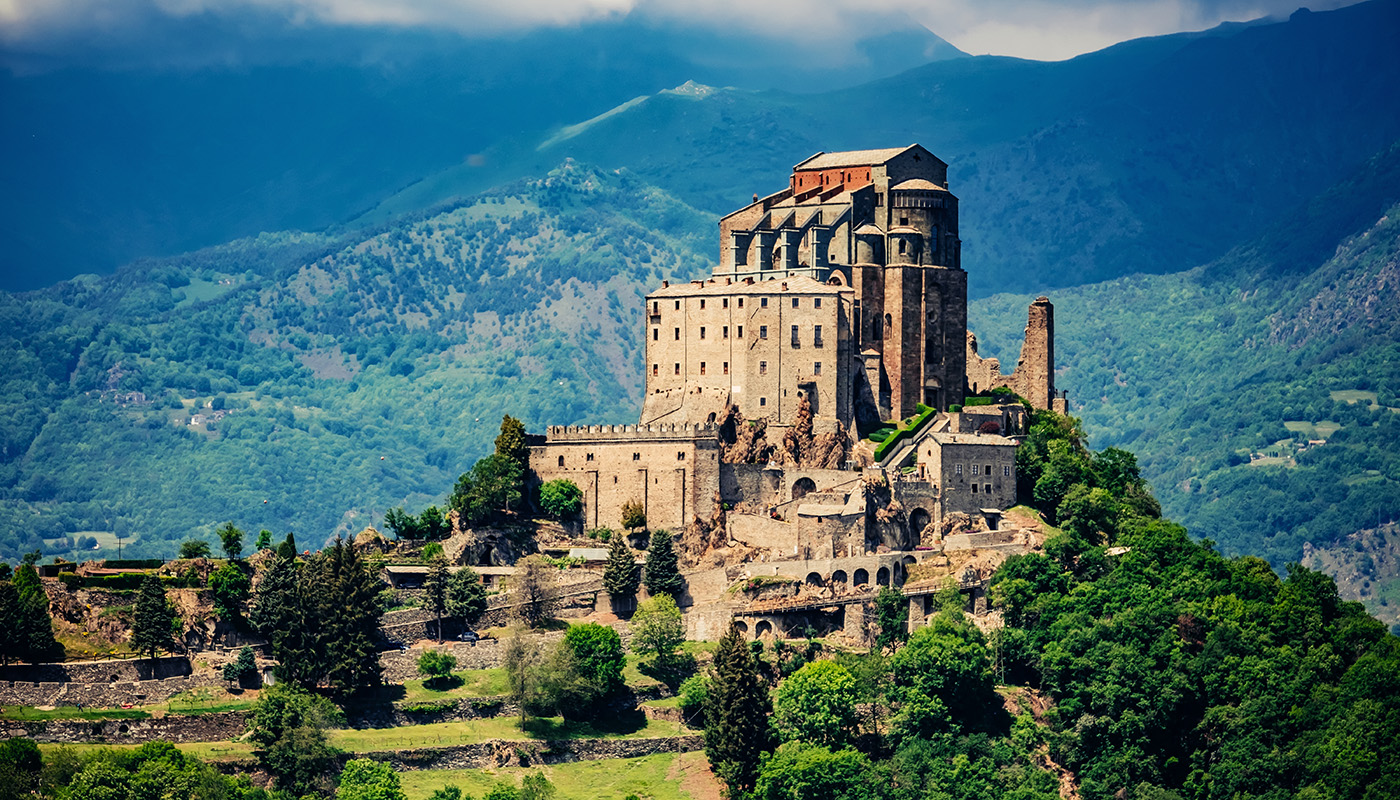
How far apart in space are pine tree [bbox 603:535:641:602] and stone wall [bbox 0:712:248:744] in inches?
921

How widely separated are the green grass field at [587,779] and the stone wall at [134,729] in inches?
325

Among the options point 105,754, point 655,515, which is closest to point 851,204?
point 655,515

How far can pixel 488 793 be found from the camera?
323ft

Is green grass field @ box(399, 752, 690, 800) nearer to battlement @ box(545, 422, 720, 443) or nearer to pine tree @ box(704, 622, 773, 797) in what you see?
pine tree @ box(704, 622, 773, 797)

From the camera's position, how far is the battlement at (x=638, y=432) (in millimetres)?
122312

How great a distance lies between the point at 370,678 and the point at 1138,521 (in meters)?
45.2

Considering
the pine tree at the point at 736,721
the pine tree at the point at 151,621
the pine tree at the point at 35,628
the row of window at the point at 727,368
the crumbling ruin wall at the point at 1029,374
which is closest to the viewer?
the pine tree at the point at 35,628

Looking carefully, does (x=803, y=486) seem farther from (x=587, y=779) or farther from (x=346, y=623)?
(x=346, y=623)

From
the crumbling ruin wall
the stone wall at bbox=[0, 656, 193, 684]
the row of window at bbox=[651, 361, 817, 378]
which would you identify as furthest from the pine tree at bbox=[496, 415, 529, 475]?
the crumbling ruin wall

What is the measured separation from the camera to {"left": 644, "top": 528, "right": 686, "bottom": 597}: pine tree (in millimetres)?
115312

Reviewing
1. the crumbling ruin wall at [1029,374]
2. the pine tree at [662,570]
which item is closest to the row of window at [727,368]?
the crumbling ruin wall at [1029,374]

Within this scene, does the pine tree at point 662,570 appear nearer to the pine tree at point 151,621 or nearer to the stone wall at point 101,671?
the stone wall at point 101,671

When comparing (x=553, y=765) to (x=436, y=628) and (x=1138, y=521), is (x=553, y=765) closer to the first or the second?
(x=436, y=628)

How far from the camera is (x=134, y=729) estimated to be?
96188 millimetres
